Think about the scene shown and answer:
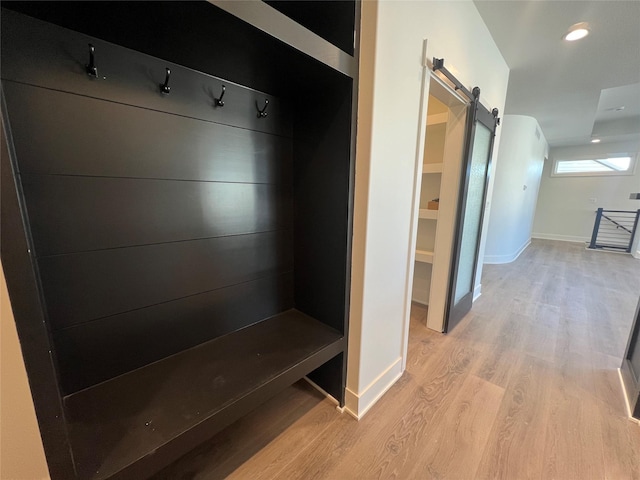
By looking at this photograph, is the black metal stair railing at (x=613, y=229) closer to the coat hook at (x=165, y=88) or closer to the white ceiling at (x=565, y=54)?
the white ceiling at (x=565, y=54)

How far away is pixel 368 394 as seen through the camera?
1459mm

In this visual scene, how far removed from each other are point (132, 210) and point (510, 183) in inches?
216

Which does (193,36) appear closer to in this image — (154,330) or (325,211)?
(325,211)

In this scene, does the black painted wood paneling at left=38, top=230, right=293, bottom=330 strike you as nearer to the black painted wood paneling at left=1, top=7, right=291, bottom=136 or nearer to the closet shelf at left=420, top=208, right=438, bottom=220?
the black painted wood paneling at left=1, top=7, right=291, bottom=136

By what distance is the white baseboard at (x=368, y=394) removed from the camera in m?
1.41

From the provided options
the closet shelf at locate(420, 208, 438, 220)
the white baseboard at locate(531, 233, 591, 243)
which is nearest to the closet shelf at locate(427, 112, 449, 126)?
the closet shelf at locate(420, 208, 438, 220)

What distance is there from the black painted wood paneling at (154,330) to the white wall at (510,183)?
4645 mm

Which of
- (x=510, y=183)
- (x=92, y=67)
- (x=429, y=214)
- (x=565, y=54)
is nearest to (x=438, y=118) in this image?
(x=429, y=214)

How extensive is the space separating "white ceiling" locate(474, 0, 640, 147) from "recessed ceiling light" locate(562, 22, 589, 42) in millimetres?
30

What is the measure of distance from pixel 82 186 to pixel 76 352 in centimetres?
61

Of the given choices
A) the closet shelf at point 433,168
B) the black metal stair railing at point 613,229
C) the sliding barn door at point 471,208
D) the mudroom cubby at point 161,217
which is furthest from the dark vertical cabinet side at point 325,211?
the black metal stair railing at point 613,229

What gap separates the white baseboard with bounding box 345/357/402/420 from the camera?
1407mm

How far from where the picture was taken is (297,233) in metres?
1.54

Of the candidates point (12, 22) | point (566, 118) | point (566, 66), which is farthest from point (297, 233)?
point (566, 118)
